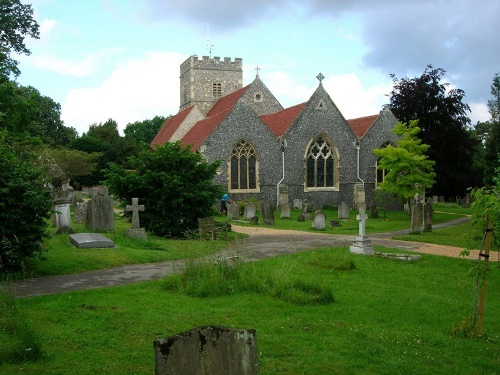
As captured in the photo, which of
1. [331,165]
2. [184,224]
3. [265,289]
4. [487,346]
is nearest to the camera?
[487,346]

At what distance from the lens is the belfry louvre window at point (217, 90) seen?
52.7 metres

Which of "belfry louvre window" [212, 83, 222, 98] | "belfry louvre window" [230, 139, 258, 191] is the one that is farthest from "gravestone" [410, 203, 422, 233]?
"belfry louvre window" [212, 83, 222, 98]

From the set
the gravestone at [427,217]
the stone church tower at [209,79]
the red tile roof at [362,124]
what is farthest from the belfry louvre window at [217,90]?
the gravestone at [427,217]

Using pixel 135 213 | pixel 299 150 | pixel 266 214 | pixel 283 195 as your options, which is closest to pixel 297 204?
pixel 283 195

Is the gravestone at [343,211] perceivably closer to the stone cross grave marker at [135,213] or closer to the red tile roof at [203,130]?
the red tile roof at [203,130]

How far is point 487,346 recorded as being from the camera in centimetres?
674

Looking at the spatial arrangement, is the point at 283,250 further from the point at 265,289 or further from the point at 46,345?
the point at 46,345

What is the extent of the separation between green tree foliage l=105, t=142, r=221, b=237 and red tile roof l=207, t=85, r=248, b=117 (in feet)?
84.2

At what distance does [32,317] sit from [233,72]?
157ft

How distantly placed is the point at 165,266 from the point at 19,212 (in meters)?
3.48

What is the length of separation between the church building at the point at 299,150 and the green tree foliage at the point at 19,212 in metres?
22.6

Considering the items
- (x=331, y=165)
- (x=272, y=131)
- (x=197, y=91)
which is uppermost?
(x=197, y=91)

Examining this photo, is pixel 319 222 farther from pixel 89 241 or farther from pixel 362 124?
pixel 362 124

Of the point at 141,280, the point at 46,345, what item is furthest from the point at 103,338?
the point at 141,280
